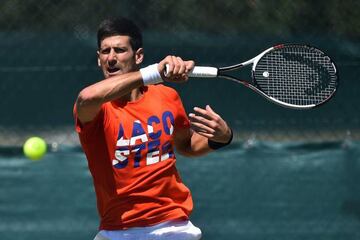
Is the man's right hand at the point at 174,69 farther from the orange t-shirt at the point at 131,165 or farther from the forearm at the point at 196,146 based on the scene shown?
the forearm at the point at 196,146

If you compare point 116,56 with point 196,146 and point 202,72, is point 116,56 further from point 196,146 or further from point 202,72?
point 196,146

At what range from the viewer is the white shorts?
13.6ft

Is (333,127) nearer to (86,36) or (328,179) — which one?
(328,179)

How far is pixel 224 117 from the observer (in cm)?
608

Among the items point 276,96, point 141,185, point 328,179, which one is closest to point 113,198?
point 141,185

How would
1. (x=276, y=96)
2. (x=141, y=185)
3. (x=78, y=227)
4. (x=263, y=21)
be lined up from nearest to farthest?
(x=141, y=185) < (x=276, y=96) < (x=78, y=227) < (x=263, y=21)

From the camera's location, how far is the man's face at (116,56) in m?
4.20

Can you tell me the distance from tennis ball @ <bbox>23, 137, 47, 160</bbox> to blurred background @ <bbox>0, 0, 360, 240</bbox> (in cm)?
9

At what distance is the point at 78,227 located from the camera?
5.96 metres

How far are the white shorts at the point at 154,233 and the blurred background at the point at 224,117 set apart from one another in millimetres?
1732

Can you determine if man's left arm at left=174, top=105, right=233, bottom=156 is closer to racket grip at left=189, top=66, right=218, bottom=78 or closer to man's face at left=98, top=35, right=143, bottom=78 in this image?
racket grip at left=189, top=66, right=218, bottom=78

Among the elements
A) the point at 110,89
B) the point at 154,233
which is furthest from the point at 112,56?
the point at 154,233

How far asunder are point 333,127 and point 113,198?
7.92ft

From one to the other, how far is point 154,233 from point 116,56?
0.85 m
